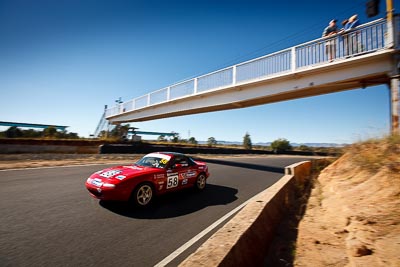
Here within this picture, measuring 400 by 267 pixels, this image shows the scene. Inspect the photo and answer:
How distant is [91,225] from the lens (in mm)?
4129

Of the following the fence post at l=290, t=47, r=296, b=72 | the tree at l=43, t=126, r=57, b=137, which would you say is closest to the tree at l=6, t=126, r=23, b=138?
the tree at l=43, t=126, r=57, b=137

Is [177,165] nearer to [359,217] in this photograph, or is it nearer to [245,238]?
[245,238]

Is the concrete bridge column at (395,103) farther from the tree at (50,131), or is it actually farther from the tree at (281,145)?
the tree at (281,145)

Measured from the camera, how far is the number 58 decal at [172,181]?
6.28 meters

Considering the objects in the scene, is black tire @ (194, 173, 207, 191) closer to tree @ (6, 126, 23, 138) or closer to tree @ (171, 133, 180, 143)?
tree @ (6, 126, 23, 138)

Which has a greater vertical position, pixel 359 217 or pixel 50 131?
pixel 50 131

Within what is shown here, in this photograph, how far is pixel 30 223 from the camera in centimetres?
406

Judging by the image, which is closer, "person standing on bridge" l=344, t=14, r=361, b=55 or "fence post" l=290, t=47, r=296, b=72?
"person standing on bridge" l=344, t=14, r=361, b=55

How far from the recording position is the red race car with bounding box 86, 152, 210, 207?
503cm

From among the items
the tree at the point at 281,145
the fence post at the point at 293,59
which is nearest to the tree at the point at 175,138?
the tree at the point at 281,145

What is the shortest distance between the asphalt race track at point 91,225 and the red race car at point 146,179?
1.14ft

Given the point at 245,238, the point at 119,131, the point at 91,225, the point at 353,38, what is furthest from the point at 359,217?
the point at 119,131

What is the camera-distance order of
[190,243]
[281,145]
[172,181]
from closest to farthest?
[190,243]
[172,181]
[281,145]

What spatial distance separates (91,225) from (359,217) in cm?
488
